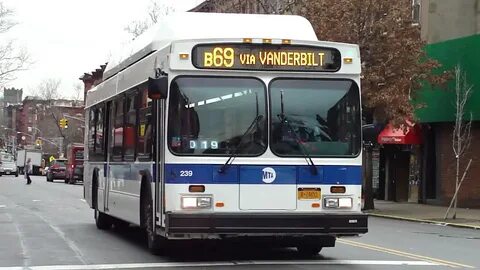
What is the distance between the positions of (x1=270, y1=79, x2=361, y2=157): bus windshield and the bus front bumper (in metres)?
0.90

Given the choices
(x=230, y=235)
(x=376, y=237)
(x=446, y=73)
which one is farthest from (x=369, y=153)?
(x=230, y=235)

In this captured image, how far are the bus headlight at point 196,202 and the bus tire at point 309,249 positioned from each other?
102 inches

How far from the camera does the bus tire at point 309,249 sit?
460 inches

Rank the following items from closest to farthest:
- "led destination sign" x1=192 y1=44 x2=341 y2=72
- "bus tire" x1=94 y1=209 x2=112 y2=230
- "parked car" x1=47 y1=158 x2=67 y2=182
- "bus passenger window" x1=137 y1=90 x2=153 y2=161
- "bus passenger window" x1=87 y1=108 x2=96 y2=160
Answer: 1. "led destination sign" x1=192 y1=44 x2=341 y2=72
2. "bus passenger window" x1=137 y1=90 x2=153 y2=161
3. "bus tire" x1=94 y1=209 x2=112 y2=230
4. "bus passenger window" x1=87 y1=108 x2=96 y2=160
5. "parked car" x1=47 y1=158 x2=67 y2=182

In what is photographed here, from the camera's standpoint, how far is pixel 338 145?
1026 centimetres

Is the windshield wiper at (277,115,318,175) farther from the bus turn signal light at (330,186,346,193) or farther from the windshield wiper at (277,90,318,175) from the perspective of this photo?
the bus turn signal light at (330,186,346,193)

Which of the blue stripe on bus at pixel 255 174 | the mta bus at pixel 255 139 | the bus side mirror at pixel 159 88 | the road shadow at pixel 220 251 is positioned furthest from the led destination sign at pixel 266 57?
the road shadow at pixel 220 251

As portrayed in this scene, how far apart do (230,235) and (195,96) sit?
197cm

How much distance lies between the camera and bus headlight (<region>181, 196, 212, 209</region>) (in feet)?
32.0

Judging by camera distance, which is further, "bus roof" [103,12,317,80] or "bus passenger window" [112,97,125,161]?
"bus passenger window" [112,97,125,161]

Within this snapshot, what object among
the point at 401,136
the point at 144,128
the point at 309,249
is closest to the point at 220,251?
the point at 309,249

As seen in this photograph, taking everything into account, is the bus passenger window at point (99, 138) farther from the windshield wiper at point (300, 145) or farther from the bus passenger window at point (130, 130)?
the windshield wiper at point (300, 145)

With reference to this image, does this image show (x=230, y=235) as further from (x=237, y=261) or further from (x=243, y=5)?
(x=243, y=5)

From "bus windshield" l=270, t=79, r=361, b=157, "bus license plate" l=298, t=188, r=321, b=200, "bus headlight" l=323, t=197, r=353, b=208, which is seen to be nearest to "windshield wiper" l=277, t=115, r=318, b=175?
"bus windshield" l=270, t=79, r=361, b=157
